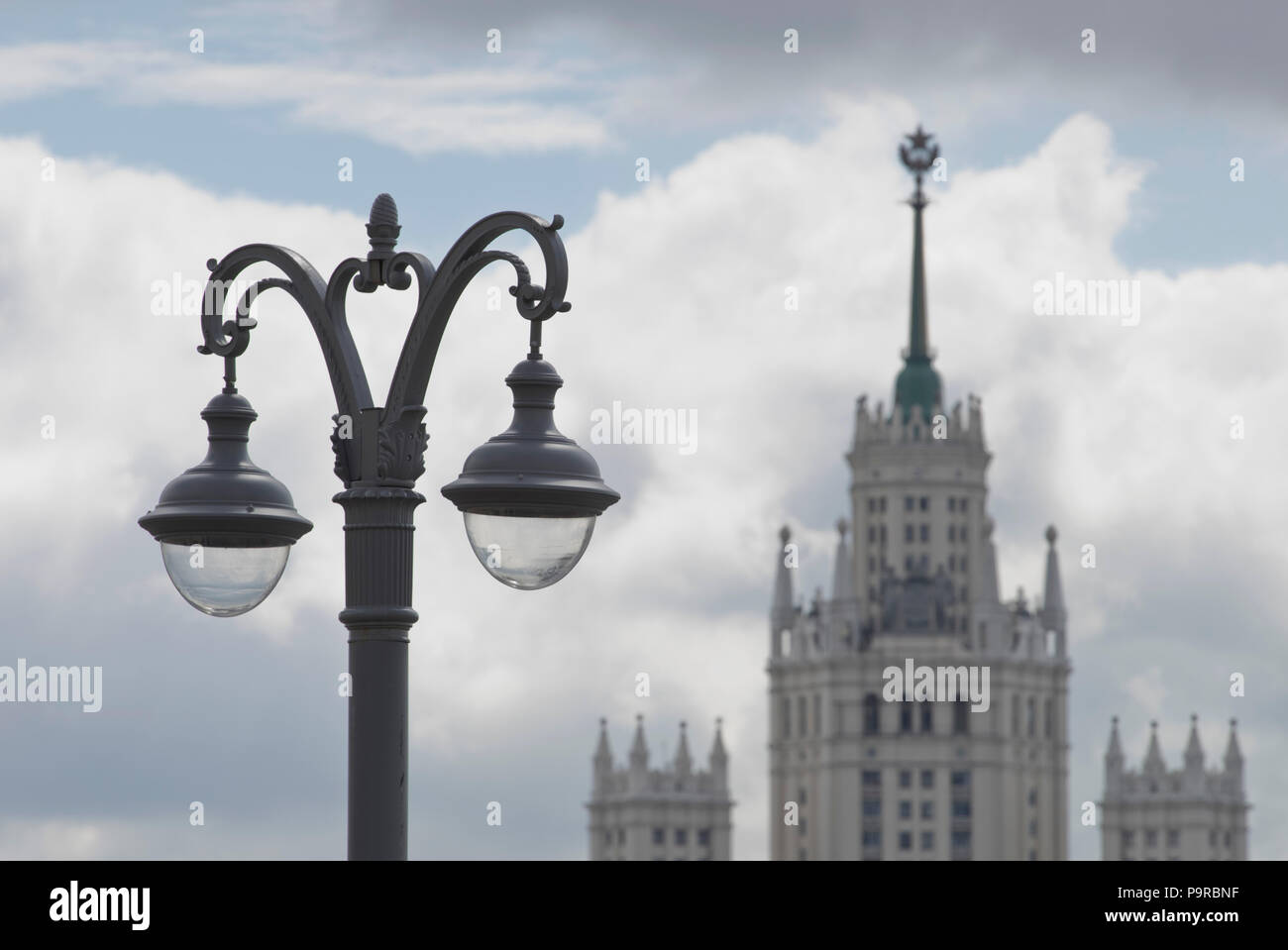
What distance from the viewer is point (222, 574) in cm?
1891

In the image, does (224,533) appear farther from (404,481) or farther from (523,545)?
(523,545)

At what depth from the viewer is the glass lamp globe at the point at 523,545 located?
17766 mm

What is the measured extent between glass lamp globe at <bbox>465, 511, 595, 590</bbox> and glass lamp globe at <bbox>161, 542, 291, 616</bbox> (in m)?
1.76

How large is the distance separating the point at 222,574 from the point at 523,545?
87.6 inches

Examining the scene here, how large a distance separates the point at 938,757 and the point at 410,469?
181 meters

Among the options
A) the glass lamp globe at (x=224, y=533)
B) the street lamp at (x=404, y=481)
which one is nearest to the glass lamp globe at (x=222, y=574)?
the glass lamp globe at (x=224, y=533)

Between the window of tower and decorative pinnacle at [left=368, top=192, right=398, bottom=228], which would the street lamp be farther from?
the window of tower

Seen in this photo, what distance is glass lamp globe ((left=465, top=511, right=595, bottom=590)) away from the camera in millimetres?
17766
